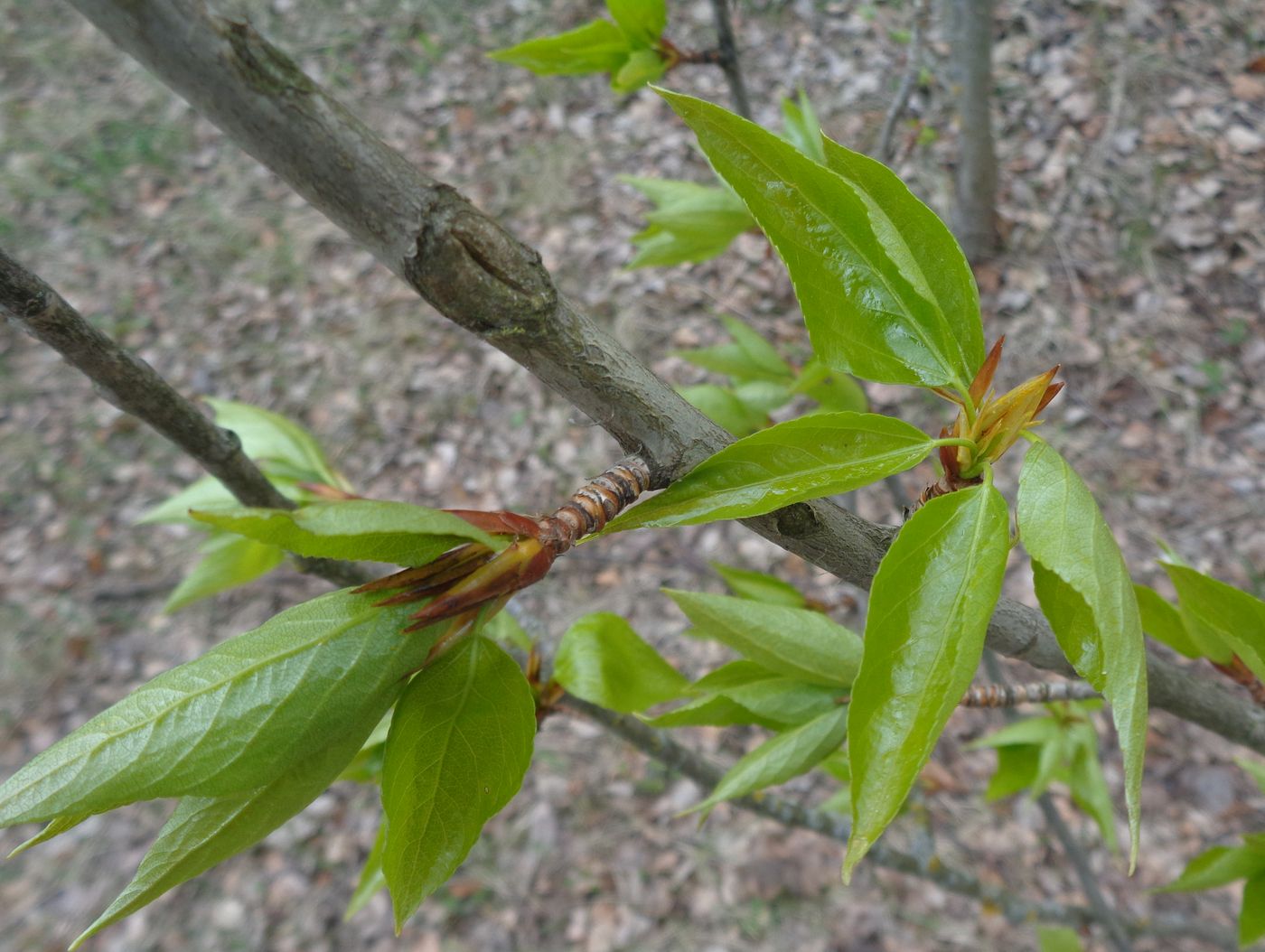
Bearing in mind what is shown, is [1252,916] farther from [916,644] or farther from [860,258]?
[860,258]

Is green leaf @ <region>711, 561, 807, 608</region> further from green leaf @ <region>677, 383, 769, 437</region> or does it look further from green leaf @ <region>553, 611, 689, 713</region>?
green leaf @ <region>677, 383, 769, 437</region>

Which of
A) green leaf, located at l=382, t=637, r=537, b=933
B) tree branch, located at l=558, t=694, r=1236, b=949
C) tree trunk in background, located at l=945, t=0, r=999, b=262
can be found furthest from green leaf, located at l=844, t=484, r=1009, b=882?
tree trunk in background, located at l=945, t=0, r=999, b=262

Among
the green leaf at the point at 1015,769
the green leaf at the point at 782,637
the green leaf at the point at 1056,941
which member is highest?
the green leaf at the point at 782,637

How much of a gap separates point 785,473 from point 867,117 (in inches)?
170

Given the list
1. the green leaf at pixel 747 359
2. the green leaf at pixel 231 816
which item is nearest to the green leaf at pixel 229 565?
the green leaf at pixel 231 816

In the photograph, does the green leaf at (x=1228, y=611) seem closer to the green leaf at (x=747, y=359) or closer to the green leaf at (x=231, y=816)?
the green leaf at (x=231, y=816)

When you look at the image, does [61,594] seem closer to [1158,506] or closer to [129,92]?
[129,92]

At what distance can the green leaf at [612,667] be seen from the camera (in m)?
1.09

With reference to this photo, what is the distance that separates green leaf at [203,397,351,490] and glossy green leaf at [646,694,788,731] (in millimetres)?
737

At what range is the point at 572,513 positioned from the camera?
57cm

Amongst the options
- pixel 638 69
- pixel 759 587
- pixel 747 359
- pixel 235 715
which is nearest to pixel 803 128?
pixel 638 69

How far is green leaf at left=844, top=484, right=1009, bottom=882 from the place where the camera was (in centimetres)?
51

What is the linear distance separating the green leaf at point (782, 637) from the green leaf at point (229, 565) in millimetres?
760

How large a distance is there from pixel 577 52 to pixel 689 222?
13.9 inches
